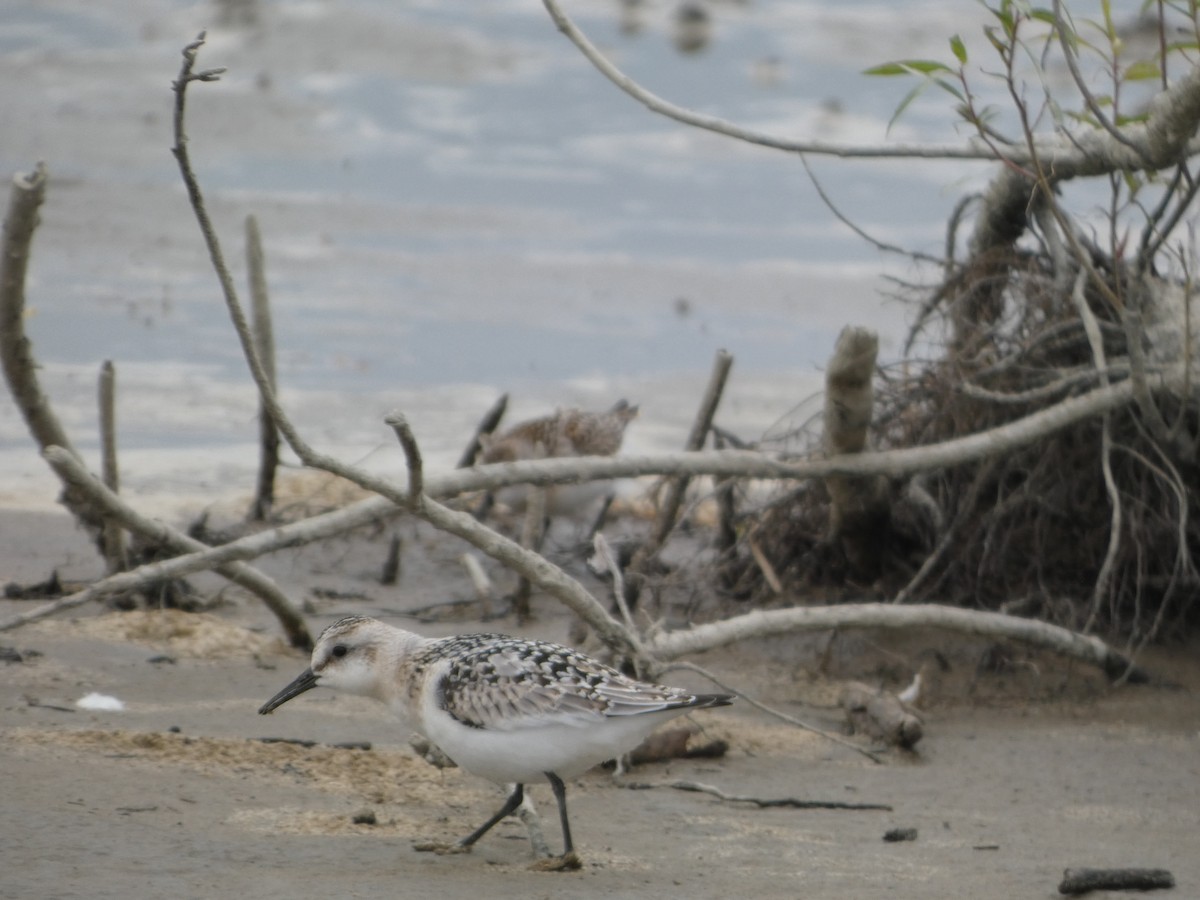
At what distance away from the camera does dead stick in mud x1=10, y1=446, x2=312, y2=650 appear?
17.2 ft

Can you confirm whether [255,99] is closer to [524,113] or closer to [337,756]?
[524,113]

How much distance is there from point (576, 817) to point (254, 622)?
227 cm

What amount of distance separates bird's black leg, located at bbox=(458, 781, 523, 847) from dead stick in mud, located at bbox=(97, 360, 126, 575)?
2.36 metres

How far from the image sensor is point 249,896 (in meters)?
4.31

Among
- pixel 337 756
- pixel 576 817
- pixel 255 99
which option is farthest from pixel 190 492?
pixel 255 99

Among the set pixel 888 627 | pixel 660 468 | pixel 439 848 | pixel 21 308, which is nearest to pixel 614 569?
pixel 660 468

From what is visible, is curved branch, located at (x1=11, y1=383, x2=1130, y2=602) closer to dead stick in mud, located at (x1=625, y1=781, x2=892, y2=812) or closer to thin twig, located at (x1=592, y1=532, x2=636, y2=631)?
thin twig, located at (x1=592, y1=532, x2=636, y2=631)

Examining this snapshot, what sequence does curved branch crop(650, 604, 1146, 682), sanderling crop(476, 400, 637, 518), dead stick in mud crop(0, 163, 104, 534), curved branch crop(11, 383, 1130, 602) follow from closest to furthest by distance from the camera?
curved branch crop(11, 383, 1130, 602) < dead stick in mud crop(0, 163, 104, 534) < curved branch crop(650, 604, 1146, 682) < sanderling crop(476, 400, 637, 518)

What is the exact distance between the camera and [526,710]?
482cm

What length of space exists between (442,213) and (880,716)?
9.90 m

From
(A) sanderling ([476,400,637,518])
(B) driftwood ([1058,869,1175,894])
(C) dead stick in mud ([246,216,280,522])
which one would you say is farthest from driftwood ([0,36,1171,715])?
(C) dead stick in mud ([246,216,280,522])

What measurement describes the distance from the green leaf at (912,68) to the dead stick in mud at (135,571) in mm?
2833

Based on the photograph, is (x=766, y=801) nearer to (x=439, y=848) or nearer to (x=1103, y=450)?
(x=439, y=848)

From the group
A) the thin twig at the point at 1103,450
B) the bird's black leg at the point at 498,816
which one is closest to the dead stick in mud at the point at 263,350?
the bird's black leg at the point at 498,816
